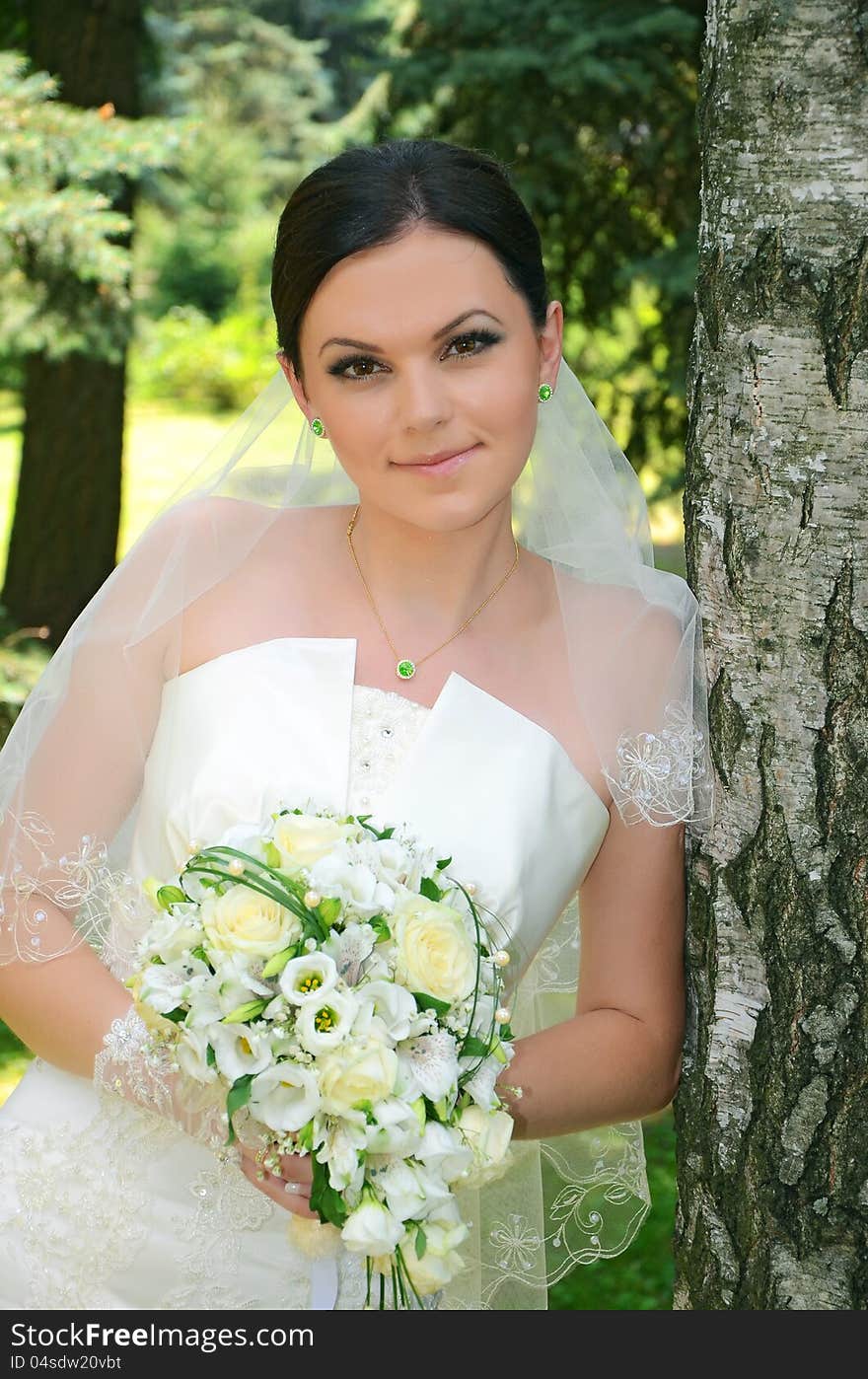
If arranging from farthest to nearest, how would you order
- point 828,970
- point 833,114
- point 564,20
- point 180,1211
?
point 564,20 < point 180,1211 < point 828,970 < point 833,114

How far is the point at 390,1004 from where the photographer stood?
2.06 meters

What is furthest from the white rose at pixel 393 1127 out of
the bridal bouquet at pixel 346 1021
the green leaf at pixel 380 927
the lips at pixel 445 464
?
the lips at pixel 445 464

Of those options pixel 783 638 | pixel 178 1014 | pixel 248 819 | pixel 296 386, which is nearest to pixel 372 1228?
pixel 178 1014

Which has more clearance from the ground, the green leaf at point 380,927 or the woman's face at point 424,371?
the woman's face at point 424,371

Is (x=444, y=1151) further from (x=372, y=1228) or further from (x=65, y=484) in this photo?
(x=65, y=484)

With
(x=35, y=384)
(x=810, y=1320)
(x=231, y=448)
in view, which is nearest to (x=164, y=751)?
(x=231, y=448)

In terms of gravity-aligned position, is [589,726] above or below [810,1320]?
above

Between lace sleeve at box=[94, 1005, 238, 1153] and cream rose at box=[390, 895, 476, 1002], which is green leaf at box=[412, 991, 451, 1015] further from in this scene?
lace sleeve at box=[94, 1005, 238, 1153]

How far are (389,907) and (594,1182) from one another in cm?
119

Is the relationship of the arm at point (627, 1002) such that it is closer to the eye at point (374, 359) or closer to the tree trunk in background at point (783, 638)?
the tree trunk in background at point (783, 638)

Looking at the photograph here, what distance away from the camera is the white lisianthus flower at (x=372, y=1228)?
2.04 m

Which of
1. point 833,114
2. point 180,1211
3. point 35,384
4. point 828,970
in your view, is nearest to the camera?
point 833,114

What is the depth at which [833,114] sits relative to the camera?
2.30 metres

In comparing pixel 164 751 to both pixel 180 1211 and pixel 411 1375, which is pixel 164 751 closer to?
pixel 180 1211
